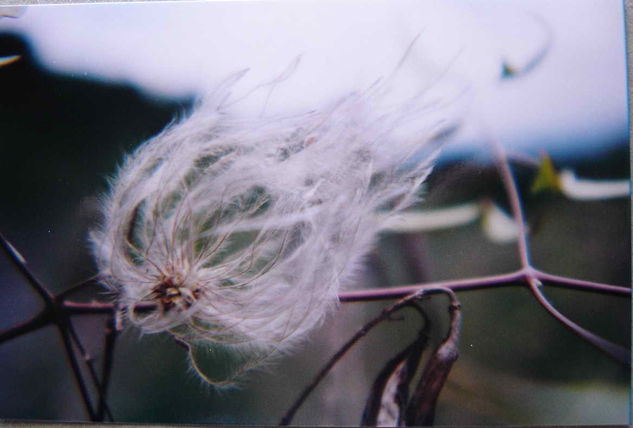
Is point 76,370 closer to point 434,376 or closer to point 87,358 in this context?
point 87,358

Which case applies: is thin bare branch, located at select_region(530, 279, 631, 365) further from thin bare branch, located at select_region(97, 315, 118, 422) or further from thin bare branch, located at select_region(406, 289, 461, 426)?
thin bare branch, located at select_region(97, 315, 118, 422)

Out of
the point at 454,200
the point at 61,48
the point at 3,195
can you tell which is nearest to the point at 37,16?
the point at 61,48

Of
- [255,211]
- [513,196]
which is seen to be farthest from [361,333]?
[513,196]

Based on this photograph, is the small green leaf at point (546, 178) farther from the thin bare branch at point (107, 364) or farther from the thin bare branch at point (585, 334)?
the thin bare branch at point (107, 364)

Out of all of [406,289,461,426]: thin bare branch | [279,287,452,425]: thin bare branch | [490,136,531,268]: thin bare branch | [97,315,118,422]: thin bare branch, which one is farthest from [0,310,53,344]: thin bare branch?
[490,136,531,268]: thin bare branch

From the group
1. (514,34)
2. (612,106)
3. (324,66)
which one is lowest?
(612,106)

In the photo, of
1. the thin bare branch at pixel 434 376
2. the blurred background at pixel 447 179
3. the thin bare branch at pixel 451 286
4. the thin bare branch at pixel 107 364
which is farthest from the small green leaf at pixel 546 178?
the thin bare branch at pixel 107 364

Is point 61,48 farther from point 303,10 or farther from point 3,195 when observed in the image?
point 303,10
